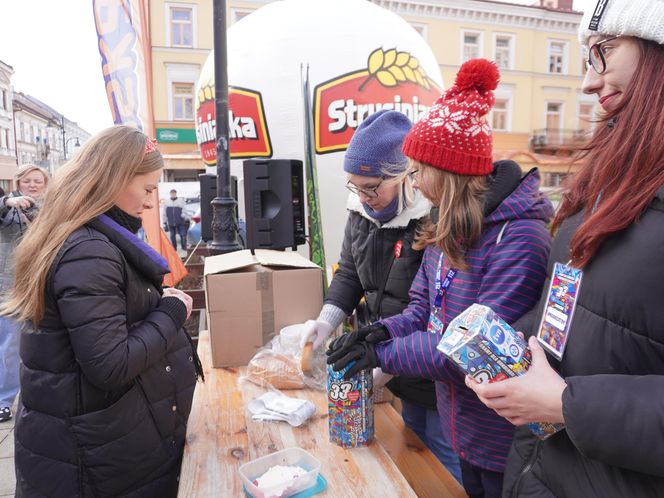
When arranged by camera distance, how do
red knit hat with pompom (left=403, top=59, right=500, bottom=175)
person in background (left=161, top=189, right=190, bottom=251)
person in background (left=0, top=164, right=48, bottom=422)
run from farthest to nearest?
person in background (left=161, top=189, right=190, bottom=251) < person in background (left=0, top=164, right=48, bottom=422) < red knit hat with pompom (left=403, top=59, right=500, bottom=175)

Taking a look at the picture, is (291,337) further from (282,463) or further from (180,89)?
(180,89)

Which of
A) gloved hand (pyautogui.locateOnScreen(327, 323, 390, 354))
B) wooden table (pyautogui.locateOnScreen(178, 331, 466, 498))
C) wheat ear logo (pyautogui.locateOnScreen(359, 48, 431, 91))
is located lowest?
wooden table (pyautogui.locateOnScreen(178, 331, 466, 498))

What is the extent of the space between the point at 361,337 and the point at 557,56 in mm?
28621

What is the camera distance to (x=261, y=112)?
4770 mm

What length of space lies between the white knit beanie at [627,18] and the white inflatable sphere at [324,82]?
3.79m

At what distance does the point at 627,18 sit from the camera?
2.77 feet

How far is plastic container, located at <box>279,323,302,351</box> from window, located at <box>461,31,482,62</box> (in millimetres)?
24822

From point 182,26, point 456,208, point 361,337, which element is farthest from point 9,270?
point 182,26

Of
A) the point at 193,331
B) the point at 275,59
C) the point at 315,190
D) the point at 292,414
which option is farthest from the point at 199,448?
the point at 275,59

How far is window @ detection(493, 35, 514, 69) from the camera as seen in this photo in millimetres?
24484

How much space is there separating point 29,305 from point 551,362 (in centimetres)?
138

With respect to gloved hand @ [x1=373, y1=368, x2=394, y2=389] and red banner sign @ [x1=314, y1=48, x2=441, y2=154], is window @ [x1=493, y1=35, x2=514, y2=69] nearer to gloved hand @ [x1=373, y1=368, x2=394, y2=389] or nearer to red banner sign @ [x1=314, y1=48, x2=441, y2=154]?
red banner sign @ [x1=314, y1=48, x2=441, y2=154]

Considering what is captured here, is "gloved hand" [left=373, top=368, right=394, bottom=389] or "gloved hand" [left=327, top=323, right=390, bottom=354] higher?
"gloved hand" [left=327, top=323, right=390, bottom=354]

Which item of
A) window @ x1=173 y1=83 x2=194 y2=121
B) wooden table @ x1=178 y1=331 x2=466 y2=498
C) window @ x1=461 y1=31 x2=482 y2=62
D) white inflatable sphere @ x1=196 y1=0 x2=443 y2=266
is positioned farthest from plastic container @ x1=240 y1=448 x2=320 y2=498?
window @ x1=461 y1=31 x2=482 y2=62
